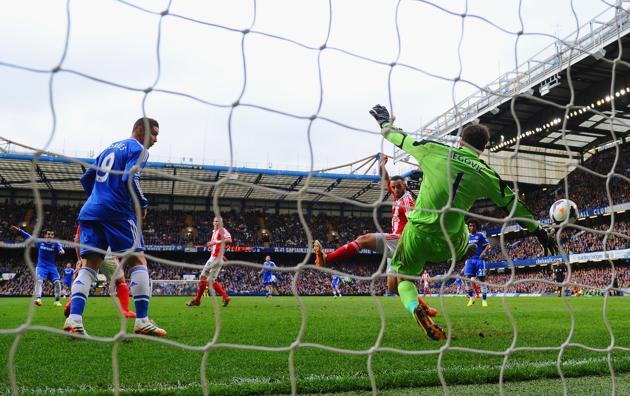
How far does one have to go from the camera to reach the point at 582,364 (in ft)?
Result: 11.4

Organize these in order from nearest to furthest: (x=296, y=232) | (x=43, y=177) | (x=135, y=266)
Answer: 1. (x=135, y=266)
2. (x=43, y=177)
3. (x=296, y=232)

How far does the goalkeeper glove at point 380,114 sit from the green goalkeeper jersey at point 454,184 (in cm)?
26

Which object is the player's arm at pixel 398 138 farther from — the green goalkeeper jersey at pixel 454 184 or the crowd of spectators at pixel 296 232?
the crowd of spectators at pixel 296 232

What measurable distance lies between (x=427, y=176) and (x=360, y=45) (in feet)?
4.56

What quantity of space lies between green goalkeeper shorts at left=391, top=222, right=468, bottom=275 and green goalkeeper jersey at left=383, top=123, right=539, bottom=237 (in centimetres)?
7

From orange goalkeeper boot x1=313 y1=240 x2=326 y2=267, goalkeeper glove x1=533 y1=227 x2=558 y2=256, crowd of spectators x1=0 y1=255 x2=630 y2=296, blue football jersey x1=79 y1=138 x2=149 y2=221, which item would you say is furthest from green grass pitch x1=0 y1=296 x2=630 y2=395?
crowd of spectators x1=0 y1=255 x2=630 y2=296

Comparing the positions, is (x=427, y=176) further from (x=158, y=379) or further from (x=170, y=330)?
(x=170, y=330)

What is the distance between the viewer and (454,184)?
414 cm

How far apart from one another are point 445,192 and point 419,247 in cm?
56

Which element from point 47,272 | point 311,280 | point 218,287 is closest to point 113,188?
point 218,287

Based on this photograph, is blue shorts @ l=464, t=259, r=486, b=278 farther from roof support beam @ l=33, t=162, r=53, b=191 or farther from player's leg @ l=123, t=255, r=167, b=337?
roof support beam @ l=33, t=162, r=53, b=191

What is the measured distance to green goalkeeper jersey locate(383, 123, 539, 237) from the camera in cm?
402

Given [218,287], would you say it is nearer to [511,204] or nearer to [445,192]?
[445,192]

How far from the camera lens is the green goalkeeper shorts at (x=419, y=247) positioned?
4277mm
